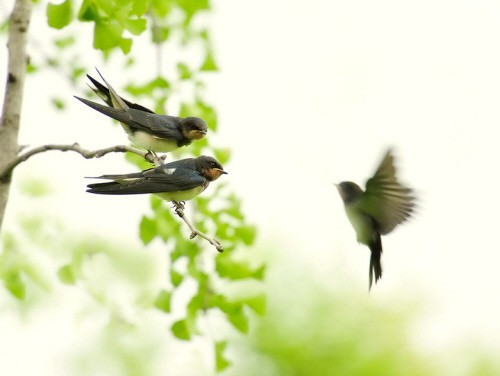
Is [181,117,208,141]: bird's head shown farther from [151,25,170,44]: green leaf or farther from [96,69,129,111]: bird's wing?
[151,25,170,44]: green leaf

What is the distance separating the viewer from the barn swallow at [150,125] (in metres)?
4.46

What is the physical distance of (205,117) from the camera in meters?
5.42

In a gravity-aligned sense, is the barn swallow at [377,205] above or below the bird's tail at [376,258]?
above

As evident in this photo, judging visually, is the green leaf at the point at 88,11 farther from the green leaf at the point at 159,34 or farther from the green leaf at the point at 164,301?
the green leaf at the point at 164,301

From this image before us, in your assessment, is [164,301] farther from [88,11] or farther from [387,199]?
[88,11]

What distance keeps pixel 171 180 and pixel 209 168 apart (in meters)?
0.48

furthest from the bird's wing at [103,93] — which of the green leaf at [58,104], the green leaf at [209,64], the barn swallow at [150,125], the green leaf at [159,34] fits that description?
the green leaf at [58,104]

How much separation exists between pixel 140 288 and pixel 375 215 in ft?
6.65

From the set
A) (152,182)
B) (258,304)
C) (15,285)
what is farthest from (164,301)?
(152,182)

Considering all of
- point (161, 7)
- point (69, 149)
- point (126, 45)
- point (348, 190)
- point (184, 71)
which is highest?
point (161, 7)

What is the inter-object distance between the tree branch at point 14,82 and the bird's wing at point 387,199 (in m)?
1.75

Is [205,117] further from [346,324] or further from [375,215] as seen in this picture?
[346,324]

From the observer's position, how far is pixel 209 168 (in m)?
4.83

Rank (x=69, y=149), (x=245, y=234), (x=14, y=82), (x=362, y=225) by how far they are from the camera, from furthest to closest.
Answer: (x=245, y=234)
(x=362, y=225)
(x=14, y=82)
(x=69, y=149)
